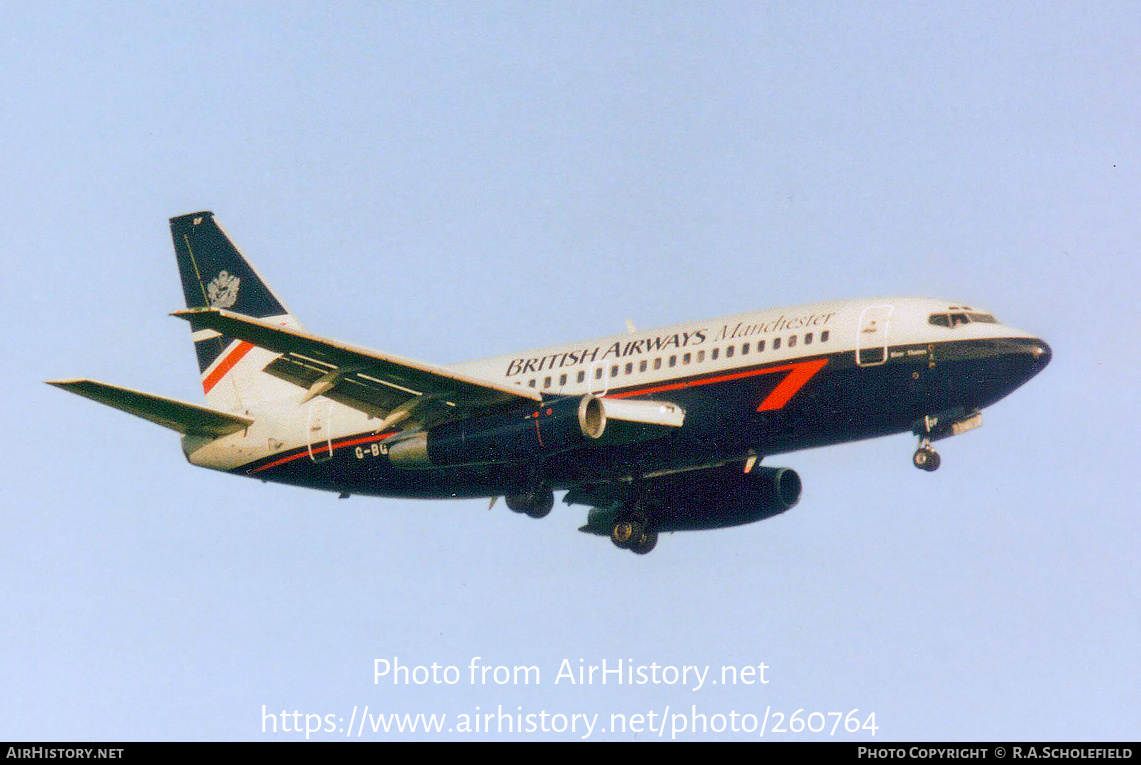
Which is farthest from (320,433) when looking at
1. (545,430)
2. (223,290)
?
(545,430)

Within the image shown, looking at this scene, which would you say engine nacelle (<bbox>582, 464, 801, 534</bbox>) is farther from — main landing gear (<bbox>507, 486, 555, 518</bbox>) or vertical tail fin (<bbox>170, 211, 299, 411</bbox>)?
vertical tail fin (<bbox>170, 211, 299, 411</bbox>)

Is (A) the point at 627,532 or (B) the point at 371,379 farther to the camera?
(A) the point at 627,532

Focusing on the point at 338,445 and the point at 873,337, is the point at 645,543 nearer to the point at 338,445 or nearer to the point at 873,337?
the point at 338,445

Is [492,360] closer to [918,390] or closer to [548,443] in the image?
[548,443]

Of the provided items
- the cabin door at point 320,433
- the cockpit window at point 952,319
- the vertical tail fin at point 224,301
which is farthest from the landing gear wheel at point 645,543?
the vertical tail fin at point 224,301

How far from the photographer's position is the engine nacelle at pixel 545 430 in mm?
38594

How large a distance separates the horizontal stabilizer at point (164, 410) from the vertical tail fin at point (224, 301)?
2260mm

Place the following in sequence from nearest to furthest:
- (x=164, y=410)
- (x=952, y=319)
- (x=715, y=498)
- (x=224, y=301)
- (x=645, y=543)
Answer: (x=952, y=319)
(x=164, y=410)
(x=715, y=498)
(x=645, y=543)
(x=224, y=301)

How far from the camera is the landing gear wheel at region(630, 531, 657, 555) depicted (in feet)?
146

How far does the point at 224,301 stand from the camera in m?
48.6

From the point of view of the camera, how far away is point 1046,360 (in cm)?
3753

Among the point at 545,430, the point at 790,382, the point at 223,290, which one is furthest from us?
the point at 223,290

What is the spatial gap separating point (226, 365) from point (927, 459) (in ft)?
72.9

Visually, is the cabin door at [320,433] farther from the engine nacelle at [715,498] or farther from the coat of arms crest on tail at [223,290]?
the engine nacelle at [715,498]
